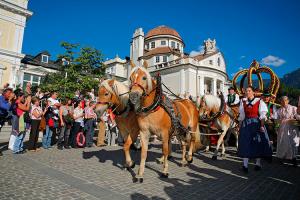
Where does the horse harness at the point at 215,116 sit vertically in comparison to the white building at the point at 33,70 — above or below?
below

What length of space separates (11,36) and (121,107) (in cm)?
3418

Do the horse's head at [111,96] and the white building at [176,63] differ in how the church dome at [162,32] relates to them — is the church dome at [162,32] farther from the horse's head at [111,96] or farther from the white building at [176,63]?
the horse's head at [111,96]

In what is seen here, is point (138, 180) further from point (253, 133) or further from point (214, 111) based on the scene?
point (214, 111)

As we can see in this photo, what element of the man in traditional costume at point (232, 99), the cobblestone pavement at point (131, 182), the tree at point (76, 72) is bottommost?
the cobblestone pavement at point (131, 182)

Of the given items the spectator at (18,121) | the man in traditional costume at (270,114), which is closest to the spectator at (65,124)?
the spectator at (18,121)

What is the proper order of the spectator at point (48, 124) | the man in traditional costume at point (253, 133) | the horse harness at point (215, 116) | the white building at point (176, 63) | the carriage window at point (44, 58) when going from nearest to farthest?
1. the man in traditional costume at point (253, 133)
2. the horse harness at point (215, 116)
3. the spectator at point (48, 124)
4. the carriage window at point (44, 58)
5. the white building at point (176, 63)

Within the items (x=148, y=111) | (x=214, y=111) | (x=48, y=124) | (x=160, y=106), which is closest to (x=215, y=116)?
(x=214, y=111)

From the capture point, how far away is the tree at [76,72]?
29.3 meters

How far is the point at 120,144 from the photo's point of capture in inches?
486

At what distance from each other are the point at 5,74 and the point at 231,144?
106ft

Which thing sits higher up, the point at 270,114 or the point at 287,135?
the point at 270,114

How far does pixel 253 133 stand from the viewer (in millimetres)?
6266

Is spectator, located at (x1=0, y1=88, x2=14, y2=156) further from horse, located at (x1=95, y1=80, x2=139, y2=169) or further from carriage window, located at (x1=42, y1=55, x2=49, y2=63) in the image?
carriage window, located at (x1=42, y1=55, x2=49, y2=63)

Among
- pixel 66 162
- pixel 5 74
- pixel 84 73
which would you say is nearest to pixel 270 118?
pixel 66 162
